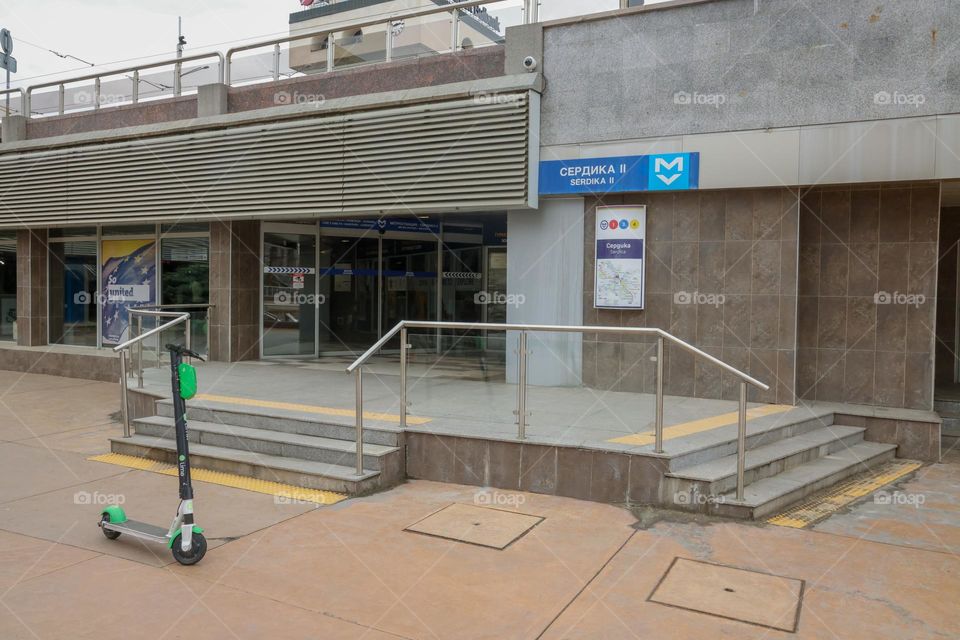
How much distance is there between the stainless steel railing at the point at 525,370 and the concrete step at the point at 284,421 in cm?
25

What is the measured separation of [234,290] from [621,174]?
691cm

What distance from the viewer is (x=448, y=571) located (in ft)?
16.1

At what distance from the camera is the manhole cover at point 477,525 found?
5.50 meters

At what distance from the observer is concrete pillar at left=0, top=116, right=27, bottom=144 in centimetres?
1608

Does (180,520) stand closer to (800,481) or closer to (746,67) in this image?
(800,481)

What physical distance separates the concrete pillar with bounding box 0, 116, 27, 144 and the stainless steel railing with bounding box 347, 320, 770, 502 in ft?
42.8

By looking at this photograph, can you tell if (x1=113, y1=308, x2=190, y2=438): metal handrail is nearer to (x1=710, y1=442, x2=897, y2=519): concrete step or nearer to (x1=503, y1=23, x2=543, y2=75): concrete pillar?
(x1=503, y1=23, x2=543, y2=75): concrete pillar

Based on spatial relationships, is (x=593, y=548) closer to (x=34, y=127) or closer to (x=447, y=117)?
(x=447, y=117)

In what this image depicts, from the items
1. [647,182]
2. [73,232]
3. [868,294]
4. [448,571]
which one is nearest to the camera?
[448,571]

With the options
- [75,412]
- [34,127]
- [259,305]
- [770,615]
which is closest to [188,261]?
[259,305]

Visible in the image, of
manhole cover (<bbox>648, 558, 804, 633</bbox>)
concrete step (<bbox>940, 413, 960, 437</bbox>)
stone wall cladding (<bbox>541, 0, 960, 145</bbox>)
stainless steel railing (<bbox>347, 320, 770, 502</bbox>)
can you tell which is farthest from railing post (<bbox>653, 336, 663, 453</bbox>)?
concrete step (<bbox>940, 413, 960, 437</bbox>)

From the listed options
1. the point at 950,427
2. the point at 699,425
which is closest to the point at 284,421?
the point at 699,425

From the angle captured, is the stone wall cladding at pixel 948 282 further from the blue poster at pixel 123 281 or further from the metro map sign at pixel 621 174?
the blue poster at pixel 123 281

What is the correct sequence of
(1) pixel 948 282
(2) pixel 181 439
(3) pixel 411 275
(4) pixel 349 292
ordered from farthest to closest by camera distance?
(3) pixel 411 275 → (4) pixel 349 292 → (1) pixel 948 282 → (2) pixel 181 439
